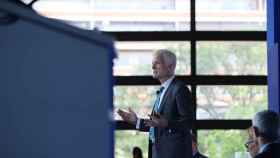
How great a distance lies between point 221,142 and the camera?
6465 millimetres

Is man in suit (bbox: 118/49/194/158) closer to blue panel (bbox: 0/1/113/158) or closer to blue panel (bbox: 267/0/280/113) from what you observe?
blue panel (bbox: 267/0/280/113)

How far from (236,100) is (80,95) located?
221 inches

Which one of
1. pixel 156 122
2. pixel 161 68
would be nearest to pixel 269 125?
pixel 156 122

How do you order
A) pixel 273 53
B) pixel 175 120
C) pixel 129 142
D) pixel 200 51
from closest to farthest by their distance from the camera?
pixel 175 120 → pixel 273 53 → pixel 129 142 → pixel 200 51

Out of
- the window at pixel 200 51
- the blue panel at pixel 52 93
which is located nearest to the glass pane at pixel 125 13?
the window at pixel 200 51

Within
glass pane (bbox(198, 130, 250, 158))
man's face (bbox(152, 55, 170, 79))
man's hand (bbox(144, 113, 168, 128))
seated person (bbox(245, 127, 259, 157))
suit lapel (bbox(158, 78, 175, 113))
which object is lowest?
glass pane (bbox(198, 130, 250, 158))

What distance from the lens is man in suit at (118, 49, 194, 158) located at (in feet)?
11.6

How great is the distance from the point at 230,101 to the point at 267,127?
3.86m

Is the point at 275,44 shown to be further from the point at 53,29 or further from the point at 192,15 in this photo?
the point at 53,29

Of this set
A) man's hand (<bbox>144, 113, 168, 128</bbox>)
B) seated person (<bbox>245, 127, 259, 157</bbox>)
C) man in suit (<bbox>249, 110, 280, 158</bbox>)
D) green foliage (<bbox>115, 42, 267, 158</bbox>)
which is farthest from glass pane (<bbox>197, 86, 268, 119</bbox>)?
man in suit (<bbox>249, 110, 280, 158</bbox>)

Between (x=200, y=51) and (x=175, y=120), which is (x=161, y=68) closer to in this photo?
(x=175, y=120)

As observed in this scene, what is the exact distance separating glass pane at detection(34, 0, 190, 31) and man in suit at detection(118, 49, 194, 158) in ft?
9.56

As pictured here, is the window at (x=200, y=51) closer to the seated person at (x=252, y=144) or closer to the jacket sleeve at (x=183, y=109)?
the jacket sleeve at (x=183, y=109)

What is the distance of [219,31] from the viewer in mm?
6578
